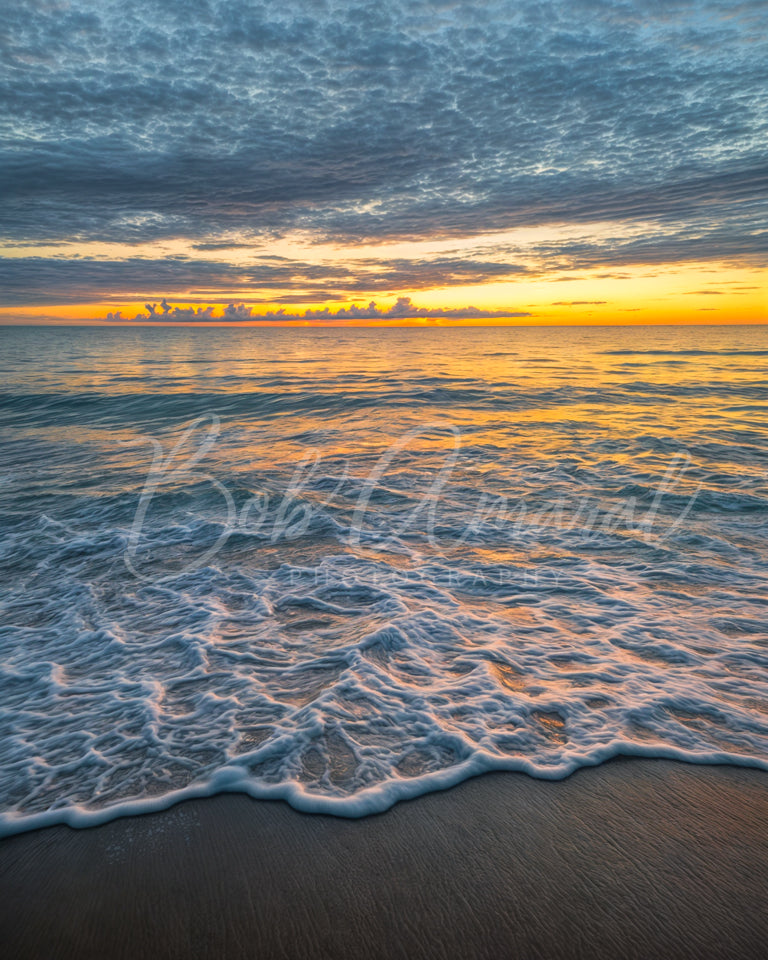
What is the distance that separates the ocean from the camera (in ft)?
11.0

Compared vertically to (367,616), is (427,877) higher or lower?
higher

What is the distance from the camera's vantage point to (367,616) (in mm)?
5191

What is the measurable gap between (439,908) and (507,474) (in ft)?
27.1

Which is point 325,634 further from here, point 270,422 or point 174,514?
point 270,422

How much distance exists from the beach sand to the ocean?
0.60 feet

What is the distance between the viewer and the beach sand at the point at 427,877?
2.30 metres

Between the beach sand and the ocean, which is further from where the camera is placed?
the ocean

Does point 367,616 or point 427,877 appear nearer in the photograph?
point 427,877

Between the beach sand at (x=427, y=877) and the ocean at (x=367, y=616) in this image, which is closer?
the beach sand at (x=427, y=877)

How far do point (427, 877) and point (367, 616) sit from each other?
2.70 meters

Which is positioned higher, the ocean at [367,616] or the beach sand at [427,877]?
the beach sand at [427,877]

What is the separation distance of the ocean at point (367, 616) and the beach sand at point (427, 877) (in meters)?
0.18

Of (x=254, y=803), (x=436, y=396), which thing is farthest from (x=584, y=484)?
(x=436, y=396)

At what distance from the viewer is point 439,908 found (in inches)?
95.9
